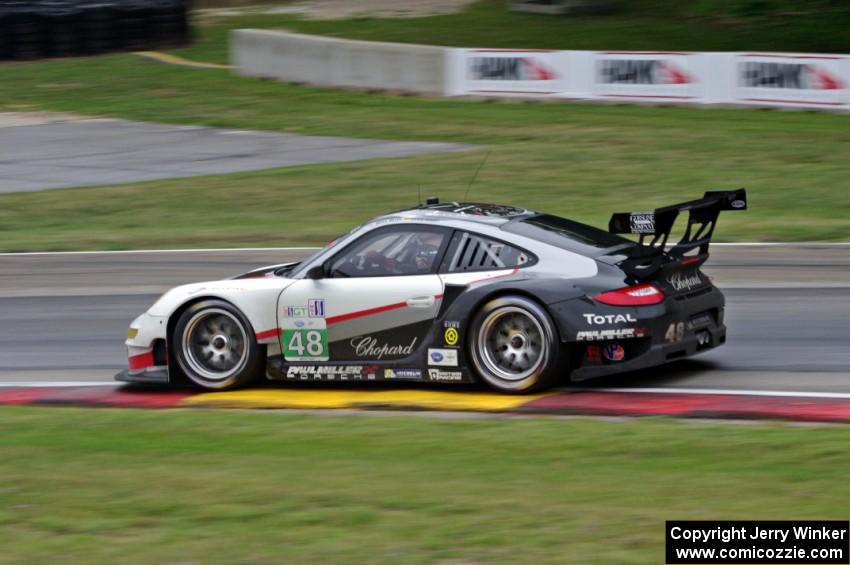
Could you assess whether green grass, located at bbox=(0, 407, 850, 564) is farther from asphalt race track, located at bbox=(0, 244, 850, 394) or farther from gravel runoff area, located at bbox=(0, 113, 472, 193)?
gravel runoff area, located at bbox=(0, 113, 472, 193)

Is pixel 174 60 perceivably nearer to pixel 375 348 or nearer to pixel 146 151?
pixel 146 151

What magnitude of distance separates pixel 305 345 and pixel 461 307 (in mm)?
1280

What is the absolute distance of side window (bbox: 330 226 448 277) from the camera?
30.8ft

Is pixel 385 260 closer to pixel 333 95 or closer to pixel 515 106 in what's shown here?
pixel 515 106

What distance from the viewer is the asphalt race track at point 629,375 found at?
31.8ft

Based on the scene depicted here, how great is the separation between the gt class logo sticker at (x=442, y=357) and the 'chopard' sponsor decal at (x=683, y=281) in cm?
155

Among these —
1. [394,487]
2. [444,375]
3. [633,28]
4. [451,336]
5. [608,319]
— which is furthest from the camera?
[633,28]

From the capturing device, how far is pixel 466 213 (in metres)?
9.61

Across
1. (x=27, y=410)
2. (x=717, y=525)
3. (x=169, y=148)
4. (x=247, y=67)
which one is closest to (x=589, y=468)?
(x=717, y=525)

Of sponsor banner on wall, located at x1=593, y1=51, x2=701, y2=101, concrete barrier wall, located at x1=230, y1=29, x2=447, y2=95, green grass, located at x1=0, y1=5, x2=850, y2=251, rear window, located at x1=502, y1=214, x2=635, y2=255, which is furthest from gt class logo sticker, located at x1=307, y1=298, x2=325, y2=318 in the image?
concrete barrier wall, located at x1=230, y1=29, x2=447, y2=95

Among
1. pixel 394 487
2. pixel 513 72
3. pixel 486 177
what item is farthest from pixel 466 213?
pixel 513 72

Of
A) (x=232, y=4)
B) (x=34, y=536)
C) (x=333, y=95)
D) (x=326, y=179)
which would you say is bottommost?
(x=34, y=536)

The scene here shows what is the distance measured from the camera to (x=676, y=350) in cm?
904

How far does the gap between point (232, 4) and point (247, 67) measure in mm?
21099
